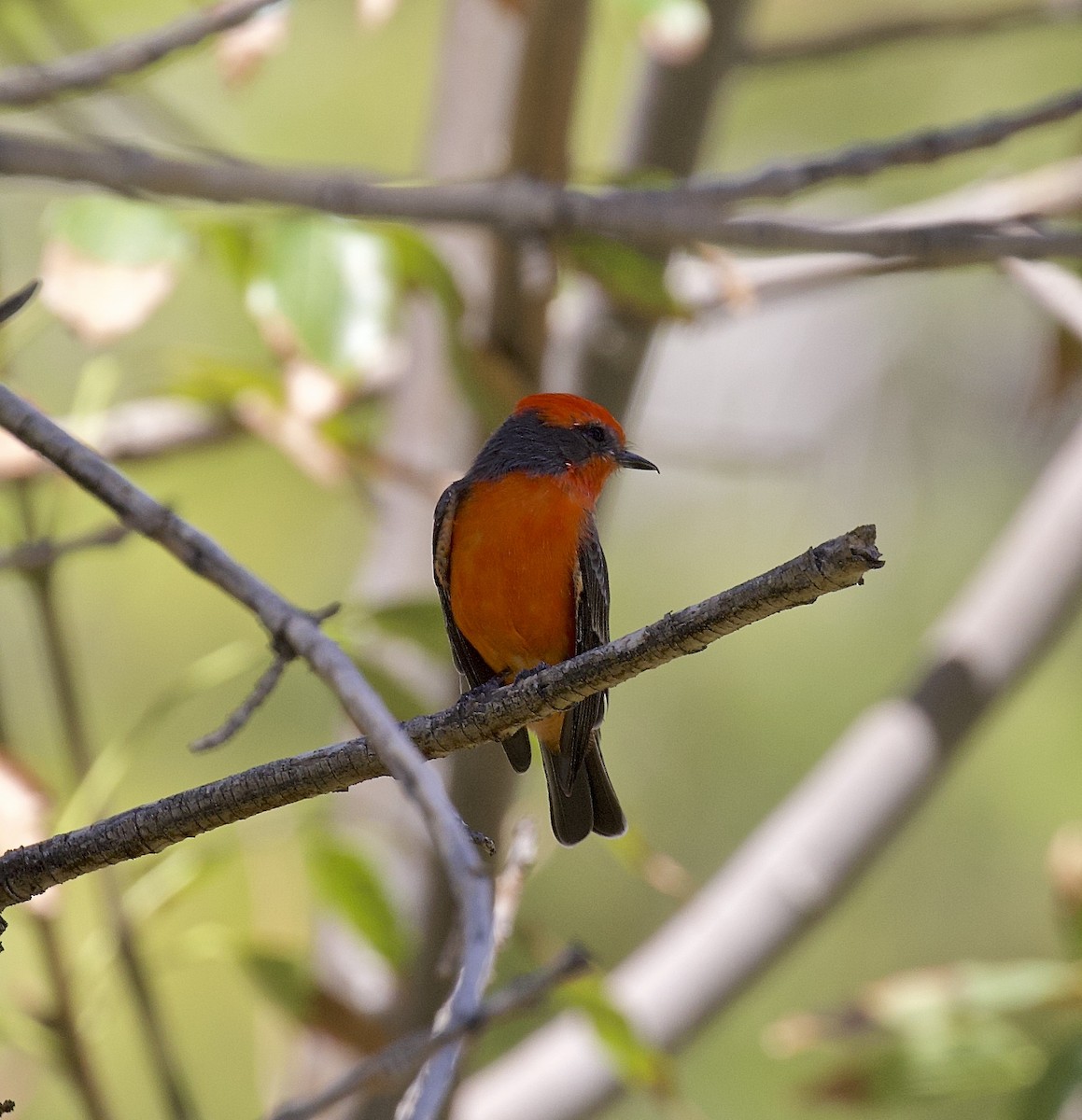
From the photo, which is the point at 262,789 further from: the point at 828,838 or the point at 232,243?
the point at 828,838

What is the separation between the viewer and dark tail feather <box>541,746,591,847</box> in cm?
437

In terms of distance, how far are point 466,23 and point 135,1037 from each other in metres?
7.11

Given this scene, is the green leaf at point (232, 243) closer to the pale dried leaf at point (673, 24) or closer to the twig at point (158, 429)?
the pale dried leaf at point (673, 24)

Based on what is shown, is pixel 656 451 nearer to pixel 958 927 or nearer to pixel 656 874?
pixel 656 874

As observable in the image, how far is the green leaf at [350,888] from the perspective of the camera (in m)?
3.80

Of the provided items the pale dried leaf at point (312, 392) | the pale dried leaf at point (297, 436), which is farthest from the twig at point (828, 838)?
the pale dried leaf at point (312, 392)

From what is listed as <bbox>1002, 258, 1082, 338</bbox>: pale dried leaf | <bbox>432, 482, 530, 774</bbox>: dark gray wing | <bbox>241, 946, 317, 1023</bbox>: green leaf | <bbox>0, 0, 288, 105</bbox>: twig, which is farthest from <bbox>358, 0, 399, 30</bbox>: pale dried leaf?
<bbox>241, 946, 317, 1023</bbox>: green leaf

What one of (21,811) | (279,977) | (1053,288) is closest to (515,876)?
(21,811)

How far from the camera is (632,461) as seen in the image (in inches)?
197

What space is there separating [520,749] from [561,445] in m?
1.08

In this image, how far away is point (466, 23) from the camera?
5.14 metres

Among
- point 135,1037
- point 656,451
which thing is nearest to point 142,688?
point 135,1037

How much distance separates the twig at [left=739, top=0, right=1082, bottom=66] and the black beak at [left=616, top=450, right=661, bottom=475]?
63.1 inches

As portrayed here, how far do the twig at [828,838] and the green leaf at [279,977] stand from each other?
102 cm
